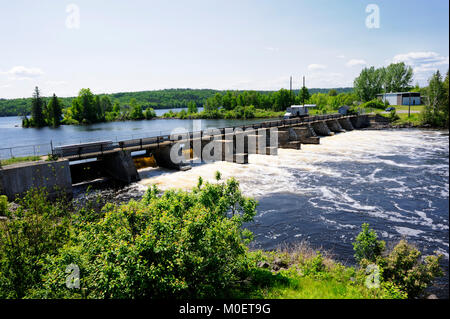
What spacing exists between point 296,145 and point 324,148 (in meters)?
4.99

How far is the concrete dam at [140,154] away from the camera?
75.1 ft

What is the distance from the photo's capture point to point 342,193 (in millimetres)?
26344

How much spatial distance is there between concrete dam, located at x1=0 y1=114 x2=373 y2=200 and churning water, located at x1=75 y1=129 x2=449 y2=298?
2.07 meters

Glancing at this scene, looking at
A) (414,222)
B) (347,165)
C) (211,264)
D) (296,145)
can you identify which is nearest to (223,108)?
(296,145)

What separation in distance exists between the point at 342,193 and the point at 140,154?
89.7 ft

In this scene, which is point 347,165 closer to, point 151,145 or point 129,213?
point 151,145

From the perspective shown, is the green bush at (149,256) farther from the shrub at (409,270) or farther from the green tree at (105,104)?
the green tree at (105,104)

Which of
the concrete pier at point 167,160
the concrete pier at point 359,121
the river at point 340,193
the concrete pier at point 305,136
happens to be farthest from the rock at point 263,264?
the concrete pier at point 359,121

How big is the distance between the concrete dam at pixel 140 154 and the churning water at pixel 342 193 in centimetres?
207

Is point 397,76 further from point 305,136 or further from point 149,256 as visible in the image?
point 149,256

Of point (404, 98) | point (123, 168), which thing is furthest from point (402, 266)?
point (404, 98)

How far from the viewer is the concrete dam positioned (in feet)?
75.1
